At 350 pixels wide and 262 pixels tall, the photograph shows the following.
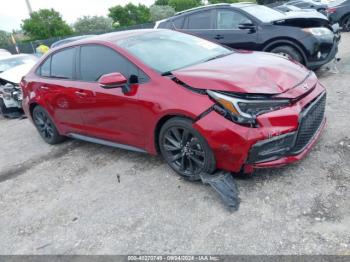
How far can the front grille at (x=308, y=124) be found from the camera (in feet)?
11.1

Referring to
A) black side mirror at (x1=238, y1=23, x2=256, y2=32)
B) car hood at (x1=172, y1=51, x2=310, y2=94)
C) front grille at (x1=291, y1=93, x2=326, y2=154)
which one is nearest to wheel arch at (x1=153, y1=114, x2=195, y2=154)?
car hood at (x1=172, y1=51, x2=310, y2=94)

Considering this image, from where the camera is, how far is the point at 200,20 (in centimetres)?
792

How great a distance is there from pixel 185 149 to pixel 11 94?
6.02m

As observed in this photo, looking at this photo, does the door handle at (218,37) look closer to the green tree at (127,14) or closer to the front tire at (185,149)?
the front tire at (185,149)

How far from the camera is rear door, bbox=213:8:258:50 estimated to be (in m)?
7.08

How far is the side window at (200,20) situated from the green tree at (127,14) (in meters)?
26.1

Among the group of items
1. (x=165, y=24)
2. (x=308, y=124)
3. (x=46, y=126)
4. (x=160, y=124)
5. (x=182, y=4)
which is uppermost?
(x=165, y=24)

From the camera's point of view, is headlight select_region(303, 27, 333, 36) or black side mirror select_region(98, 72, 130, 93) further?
headlight select_region(303, 27, 333, 36)

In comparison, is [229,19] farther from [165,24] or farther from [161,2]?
[161,2]

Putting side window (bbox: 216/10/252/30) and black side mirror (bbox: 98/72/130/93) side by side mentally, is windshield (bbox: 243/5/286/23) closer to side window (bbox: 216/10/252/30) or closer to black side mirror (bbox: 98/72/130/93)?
side window (bbox: 216/10/252/30)

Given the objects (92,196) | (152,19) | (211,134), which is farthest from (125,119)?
(152,19)

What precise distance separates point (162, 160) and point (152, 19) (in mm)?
33370

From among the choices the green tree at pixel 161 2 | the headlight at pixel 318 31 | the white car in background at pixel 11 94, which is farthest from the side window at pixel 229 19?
the green tree at pixel 161 2

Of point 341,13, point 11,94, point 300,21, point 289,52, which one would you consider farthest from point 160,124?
point 341,13
